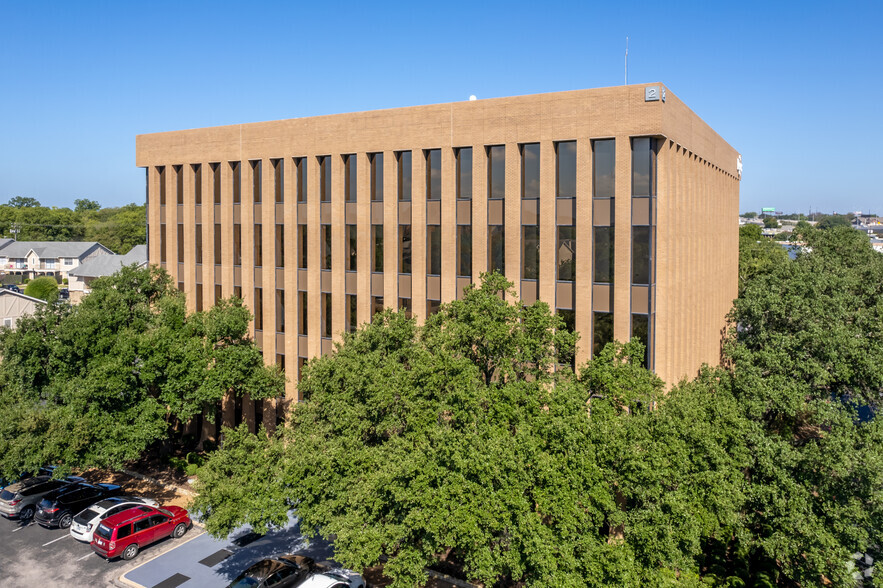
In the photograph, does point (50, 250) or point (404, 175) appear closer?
point (404, 175)

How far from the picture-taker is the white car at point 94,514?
1012 inches

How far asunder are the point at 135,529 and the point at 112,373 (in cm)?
648

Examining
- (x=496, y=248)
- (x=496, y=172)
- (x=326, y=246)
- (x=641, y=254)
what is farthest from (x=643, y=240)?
(x=326, y=246)

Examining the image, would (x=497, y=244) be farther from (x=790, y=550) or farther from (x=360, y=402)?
(x=790, y=550)

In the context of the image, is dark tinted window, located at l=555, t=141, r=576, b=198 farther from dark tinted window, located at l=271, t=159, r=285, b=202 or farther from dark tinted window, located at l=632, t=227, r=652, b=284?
dark tinted window, located at l=271, t=159, r=285, b=202

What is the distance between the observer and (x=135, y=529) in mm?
25359

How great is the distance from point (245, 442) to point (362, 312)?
10658 millimetres

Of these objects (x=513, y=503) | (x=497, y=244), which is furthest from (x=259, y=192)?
(x=513, y=503)

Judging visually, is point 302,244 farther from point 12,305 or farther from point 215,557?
point 12,305

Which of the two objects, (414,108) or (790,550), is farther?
(414,108)

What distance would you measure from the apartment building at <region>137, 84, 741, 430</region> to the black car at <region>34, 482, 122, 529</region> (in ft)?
26.1

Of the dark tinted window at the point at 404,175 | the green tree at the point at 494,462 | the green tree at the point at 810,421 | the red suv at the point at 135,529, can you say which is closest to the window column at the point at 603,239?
the green tree at the point at 494,462

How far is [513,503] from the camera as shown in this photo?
651 inches

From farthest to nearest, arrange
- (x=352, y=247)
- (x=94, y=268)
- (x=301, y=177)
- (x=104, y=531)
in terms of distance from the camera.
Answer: (x=94, y=268) → (x=301, y=177) → (x=352, y=247) → (x=104, y=531)
